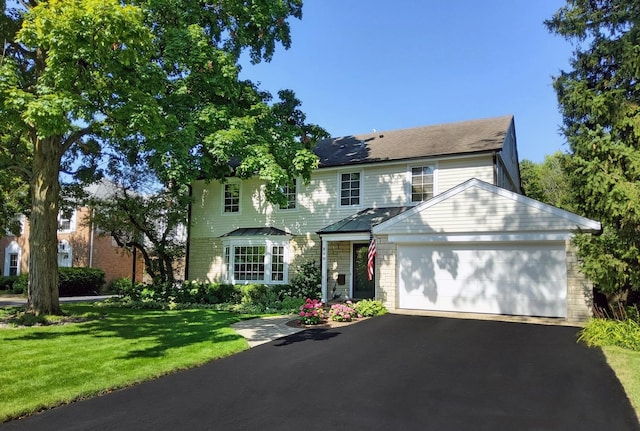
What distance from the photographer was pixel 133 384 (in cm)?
596

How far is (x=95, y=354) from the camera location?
25.2 ft

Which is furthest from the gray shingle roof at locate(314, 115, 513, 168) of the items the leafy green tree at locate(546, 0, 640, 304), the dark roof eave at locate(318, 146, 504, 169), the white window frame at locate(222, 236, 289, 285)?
the leafy green tree at locate(546, 0, 640, 304)

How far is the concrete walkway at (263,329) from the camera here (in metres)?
9.52

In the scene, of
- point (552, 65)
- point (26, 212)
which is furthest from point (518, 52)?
point (26, 212)

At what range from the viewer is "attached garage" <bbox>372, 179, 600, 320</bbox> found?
1142 centimetres

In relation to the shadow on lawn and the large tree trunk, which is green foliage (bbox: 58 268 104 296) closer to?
the shadow on lawn

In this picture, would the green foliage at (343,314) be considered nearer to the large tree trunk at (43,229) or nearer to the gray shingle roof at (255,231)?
the gray shingle roof at (255,231)

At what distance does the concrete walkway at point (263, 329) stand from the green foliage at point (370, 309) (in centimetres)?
207

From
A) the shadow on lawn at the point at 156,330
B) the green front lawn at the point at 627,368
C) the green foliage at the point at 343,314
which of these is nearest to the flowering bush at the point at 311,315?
the green foliage at the point at 343,314

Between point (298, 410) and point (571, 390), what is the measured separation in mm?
3800

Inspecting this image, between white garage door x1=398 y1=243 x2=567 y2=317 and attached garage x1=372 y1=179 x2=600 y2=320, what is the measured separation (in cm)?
3

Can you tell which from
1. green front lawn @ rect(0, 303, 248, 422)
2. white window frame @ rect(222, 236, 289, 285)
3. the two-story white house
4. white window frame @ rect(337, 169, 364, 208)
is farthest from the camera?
white window frame @ rect(222, 236, 289, 285)

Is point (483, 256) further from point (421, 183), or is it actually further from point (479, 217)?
point (421, 183)

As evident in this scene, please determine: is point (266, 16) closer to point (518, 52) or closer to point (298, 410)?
point (518, 52)
